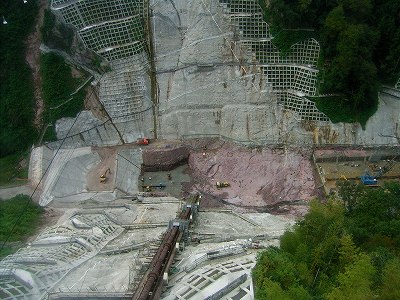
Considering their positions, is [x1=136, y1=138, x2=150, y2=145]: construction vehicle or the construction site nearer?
the construction site

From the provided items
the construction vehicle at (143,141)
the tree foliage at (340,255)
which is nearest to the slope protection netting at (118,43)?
the construction vehicle at (143,141)

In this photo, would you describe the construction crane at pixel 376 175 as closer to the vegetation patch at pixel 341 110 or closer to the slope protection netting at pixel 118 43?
the vegetation patch at pixel 341 110

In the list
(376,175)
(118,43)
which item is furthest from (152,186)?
(376,175)

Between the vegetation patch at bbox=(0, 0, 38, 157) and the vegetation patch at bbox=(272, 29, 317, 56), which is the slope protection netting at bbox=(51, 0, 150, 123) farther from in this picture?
the vegetation patch at bbox=(272, 29, 317, 56)

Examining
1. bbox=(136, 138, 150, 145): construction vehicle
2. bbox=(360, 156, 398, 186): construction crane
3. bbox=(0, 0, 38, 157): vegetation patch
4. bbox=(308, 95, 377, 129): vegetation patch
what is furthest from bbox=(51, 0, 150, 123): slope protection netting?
bbox=(360, 156, 398, 186): construction crane

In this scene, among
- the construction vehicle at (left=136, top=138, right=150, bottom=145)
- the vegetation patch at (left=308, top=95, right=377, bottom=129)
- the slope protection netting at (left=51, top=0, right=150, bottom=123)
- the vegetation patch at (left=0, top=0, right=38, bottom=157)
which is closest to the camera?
the vegetation patch at (left=308, top=95, right=377, bottom=129)

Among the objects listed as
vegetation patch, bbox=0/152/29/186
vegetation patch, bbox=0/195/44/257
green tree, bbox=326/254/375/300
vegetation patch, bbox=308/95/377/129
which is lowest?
vegetation patch, bbox=0/195/44/257

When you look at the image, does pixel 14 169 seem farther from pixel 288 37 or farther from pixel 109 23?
pixel 288 37
